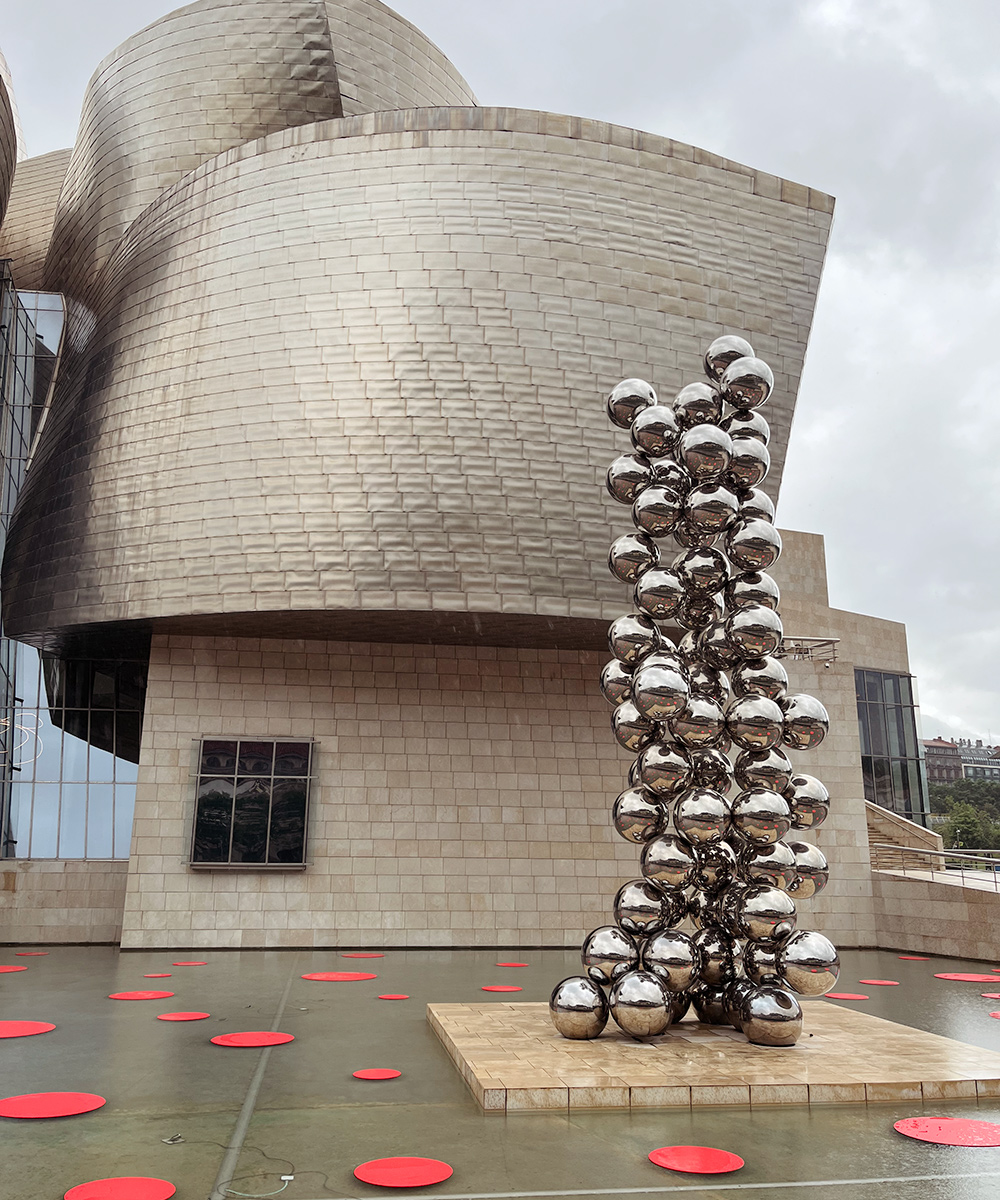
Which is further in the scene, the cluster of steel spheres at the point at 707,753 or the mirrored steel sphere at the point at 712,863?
the mirrored steel sphere at the point at 712,863

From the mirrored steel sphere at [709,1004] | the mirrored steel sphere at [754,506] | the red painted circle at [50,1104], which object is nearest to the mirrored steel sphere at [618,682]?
the mirrored steel sphere at [754,506]

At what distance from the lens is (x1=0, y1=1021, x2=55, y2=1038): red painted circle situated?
6.96 metres

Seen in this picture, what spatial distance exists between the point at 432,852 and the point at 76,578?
629 centimetres

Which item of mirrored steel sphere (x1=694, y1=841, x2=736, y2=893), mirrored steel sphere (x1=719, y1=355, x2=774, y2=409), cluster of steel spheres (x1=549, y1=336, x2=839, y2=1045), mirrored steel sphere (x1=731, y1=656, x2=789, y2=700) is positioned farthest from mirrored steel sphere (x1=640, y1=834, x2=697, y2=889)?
mirrored steel sphere (x1=719, y1=355, x2=774, y2=409)

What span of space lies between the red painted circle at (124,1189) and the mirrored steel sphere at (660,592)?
14.4ft

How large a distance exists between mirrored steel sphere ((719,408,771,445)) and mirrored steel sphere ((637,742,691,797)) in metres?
2.32

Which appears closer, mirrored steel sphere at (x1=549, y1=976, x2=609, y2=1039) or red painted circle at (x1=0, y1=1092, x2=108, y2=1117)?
red painted circle at (x1=0, y1=1092, x2=108, y2=1117)

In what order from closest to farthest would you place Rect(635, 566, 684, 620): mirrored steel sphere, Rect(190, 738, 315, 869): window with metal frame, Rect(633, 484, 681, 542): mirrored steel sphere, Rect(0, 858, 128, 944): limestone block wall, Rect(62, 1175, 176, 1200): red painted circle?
Rect(62, 1175, 176, 1200): red painted circle, Rect(635, 566, 684, 620): mirrored steel sphere, Rect(633, 484, 681, 542): mirrored steel sphere, Rect(190, 738, 315, 869): window with metal frame, Rect(0, 858, 128, 944): limestone block wall

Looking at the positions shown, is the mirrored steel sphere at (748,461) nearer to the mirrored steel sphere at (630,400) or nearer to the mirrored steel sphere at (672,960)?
the mirrored steel sphere at (630,400)

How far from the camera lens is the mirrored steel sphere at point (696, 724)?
6.34m

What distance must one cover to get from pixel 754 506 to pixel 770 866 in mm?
2485

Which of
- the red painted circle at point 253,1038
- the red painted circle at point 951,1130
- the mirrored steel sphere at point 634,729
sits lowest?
the red painted circle at point 253,1038

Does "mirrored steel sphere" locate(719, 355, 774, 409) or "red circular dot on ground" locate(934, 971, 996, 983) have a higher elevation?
"mirrored steel sphere" locate(719, 355, 774, 409)

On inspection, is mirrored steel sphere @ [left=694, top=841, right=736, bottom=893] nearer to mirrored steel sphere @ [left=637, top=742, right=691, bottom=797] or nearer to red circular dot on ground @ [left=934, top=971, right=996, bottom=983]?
mirrored steel sphere @ [left=637, top=742, right=691, bottom=797]
